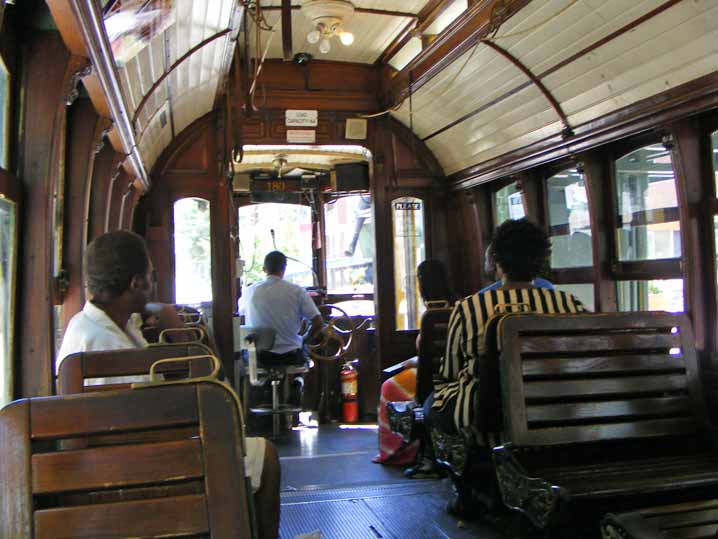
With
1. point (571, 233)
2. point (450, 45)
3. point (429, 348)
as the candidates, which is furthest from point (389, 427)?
point (450, 45)

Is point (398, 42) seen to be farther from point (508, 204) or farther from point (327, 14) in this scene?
point (508, 204)

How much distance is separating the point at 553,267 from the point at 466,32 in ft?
6.37

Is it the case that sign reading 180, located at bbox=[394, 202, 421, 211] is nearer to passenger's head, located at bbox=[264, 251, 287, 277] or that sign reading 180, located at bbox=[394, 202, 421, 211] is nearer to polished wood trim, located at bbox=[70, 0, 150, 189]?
passenger's head, located at bbox=[264, 251, 287, 277]

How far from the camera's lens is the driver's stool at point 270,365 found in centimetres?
610

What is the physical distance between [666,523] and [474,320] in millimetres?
1143

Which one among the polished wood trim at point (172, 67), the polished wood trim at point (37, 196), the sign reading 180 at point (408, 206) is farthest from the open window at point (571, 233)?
the polished wood trim at point (37, 196)

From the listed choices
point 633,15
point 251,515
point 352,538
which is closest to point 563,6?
point 633,15

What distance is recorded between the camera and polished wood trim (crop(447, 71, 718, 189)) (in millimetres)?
3537

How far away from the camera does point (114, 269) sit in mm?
2227

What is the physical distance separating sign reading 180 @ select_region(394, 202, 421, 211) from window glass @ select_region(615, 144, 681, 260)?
98.6 inches

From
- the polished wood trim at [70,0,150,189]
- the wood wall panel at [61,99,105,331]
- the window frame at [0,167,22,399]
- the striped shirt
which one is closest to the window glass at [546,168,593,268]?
the striped shirt

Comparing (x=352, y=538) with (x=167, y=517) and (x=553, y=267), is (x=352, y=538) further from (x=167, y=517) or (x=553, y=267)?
(x=553, y=267)

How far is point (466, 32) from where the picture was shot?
14.5 ft

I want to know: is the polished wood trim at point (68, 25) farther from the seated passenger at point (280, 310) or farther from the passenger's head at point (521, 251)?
the seated passenger at point (280, 310)
